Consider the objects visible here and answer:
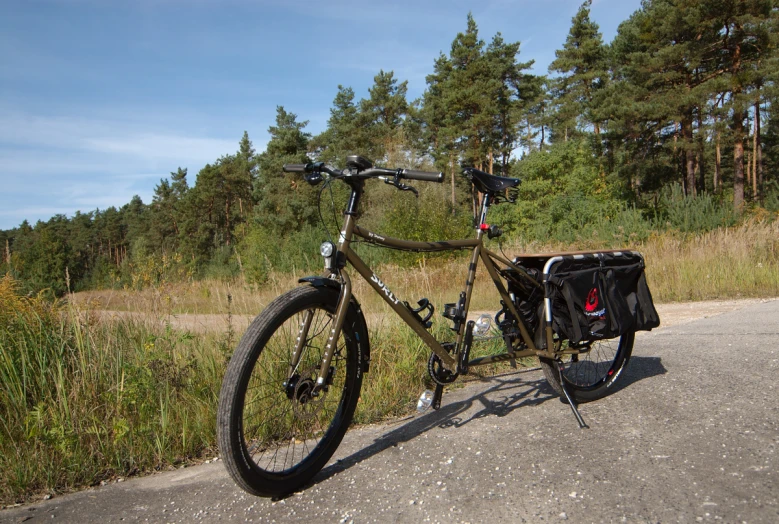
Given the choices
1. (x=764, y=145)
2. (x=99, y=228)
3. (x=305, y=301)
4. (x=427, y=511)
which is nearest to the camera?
(x=427, y=511)

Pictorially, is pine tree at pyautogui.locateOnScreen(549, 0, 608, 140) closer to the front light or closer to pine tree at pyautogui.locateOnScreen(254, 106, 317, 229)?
pine tree at pyautogui.locateOnScreen(254, 106, 317, 229)

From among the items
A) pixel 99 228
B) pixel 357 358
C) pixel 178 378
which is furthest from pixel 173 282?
pixel 99 228

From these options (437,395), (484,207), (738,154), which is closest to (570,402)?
(437,395)

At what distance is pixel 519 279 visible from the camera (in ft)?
12.2

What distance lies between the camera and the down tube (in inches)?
114

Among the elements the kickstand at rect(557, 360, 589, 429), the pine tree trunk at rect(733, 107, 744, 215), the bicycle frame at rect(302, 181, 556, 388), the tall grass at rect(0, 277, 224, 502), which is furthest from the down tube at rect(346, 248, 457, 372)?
the pine tree trunk at rect(733, 107, 744, 215)

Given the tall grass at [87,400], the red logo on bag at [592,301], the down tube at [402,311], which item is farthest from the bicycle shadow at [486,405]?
the tall grass at [87,400]

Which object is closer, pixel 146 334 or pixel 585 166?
pixel 146 334

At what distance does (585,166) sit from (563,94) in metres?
10.4

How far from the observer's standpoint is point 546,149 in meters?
39.8

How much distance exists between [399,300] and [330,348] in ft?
1.99

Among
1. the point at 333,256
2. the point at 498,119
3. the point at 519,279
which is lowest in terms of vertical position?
the point at 519,279

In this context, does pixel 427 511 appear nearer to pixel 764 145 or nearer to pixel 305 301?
pixel 305 301

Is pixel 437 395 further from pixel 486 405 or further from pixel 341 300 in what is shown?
pixel 341 300
